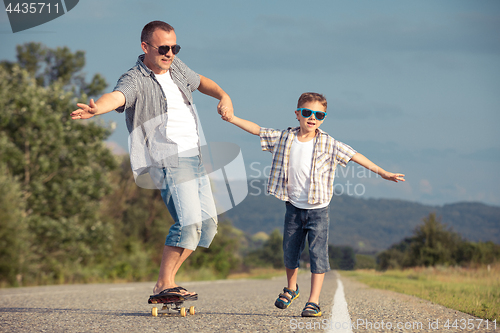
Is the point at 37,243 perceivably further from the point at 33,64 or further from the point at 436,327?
the point at 436,327

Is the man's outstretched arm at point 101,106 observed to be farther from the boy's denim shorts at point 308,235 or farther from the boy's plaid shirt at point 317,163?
the boy's denim shorts at point 308,235

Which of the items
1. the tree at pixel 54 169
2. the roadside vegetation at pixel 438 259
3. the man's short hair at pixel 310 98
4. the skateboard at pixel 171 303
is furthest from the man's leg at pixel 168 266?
the tree at pixel 54 169

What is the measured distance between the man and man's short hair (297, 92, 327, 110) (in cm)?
106

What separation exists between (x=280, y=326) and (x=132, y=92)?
7.42 feet

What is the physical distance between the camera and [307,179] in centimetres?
442

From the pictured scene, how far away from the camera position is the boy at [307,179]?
172 inches

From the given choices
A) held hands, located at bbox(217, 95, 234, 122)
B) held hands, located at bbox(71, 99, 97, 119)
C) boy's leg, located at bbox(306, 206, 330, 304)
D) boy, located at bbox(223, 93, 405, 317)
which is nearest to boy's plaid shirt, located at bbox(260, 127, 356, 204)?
boy, located at bbox(223, 93, 405, 317)

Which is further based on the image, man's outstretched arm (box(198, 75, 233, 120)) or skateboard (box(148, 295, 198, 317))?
man's outstretched arm (box(198, 75, 233, 120))

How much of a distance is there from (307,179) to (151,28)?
1.98 meters

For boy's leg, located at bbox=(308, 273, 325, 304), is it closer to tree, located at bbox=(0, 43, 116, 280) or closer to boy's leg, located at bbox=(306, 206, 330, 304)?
boy's leg, located at bbox=(306, 206, 330, 304)

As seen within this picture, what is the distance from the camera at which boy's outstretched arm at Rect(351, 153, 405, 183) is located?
175 inches

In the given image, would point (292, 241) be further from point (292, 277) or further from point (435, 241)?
point (435, 241)

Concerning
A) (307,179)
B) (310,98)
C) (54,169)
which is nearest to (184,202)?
(307,179)

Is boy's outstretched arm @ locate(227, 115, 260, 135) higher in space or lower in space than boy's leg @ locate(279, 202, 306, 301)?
higher
